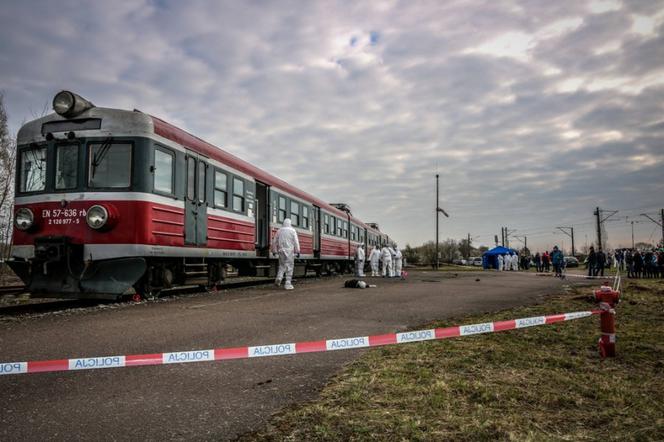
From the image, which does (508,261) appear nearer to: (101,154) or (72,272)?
(101,154)

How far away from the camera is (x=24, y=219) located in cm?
964

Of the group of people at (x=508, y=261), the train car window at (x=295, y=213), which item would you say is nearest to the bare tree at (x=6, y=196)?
the train car window at (x=295, y=213)

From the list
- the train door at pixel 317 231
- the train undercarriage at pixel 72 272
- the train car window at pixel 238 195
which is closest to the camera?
the train undercarriage at pixel 72 272

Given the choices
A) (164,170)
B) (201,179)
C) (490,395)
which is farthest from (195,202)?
(490,395)

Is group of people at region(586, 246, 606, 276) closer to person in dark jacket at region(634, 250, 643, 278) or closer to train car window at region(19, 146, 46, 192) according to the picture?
person in dark jacket at region(634, 250, 643, 278)

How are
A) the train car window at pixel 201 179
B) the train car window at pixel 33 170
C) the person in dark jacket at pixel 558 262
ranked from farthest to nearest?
the person in dark jacket at pixel 558 262 < the train car window at pixel 201 179 < the train car window at pixel 33 170

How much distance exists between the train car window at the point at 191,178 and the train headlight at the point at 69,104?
7.96 feet

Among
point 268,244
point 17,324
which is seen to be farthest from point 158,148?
point 268,244

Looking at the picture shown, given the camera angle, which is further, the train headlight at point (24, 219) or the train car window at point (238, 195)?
the train car window at point (238, 195)

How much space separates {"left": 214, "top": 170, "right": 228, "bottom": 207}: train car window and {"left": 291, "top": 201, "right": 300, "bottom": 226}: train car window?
5.85 m

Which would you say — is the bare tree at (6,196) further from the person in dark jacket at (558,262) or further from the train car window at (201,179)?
the person in dark jacket at (558,262)

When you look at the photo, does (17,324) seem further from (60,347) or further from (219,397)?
(219,397)

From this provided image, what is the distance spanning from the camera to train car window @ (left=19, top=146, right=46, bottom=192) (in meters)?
9.94

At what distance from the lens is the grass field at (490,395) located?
3.03 m
